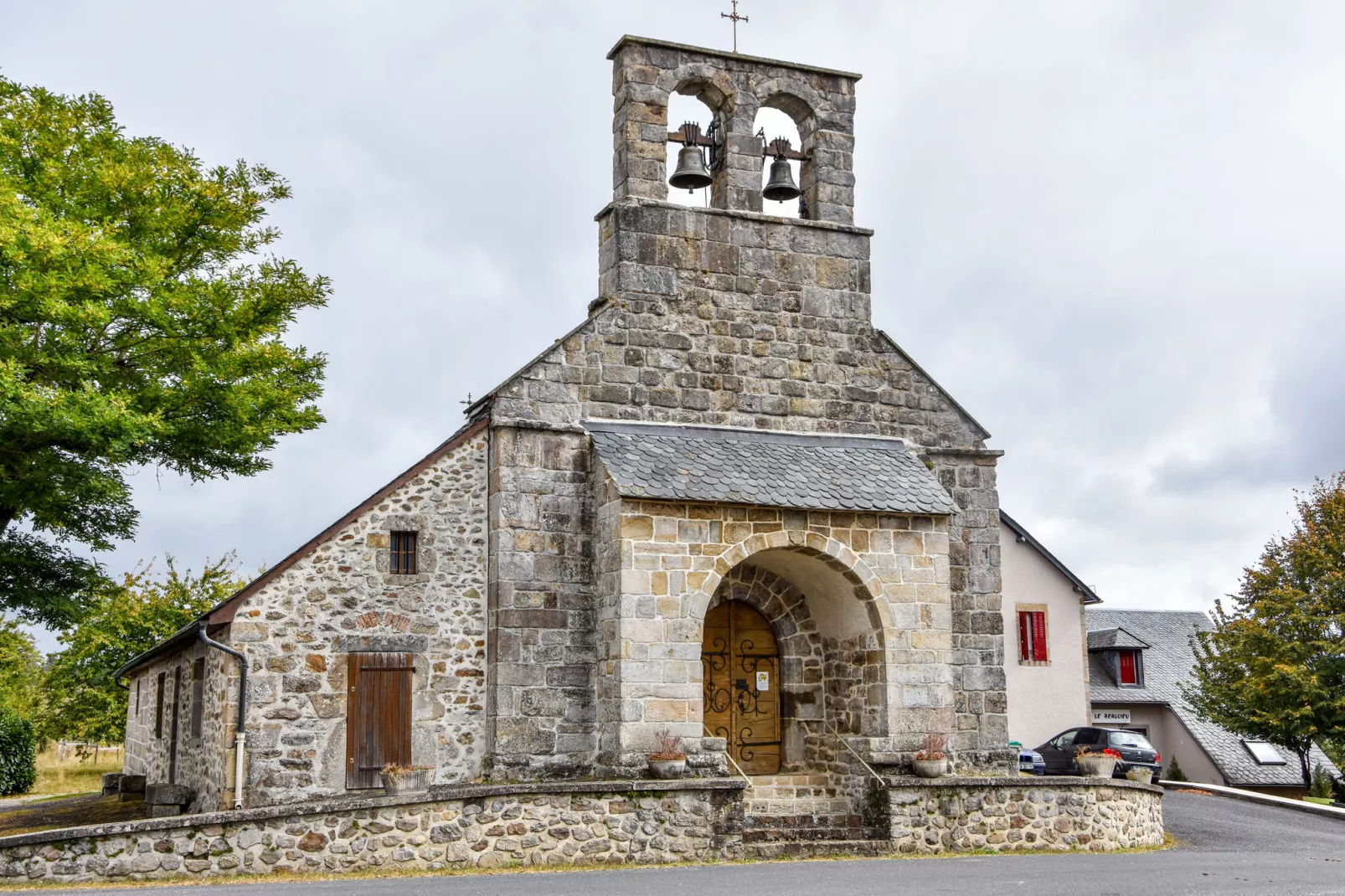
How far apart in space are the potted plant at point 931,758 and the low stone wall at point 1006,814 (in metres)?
0.15

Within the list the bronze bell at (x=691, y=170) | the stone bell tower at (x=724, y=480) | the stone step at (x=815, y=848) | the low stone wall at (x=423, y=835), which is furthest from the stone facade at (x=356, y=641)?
the bronze bell at (x=691, y=170)

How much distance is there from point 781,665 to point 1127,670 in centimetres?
2237

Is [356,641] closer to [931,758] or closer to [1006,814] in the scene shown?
[931,758]

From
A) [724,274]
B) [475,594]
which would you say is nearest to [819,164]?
[724,274]

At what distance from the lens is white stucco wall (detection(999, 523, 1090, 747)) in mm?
31344

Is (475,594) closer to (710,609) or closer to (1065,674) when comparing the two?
(710,609)

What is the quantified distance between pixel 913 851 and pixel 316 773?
6429 millimetres

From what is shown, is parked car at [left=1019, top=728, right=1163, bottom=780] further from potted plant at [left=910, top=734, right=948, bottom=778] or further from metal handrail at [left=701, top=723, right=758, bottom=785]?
metal handrail at [left=701, top=723, right=758, bottom=785]

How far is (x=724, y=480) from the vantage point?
1478 centimetres

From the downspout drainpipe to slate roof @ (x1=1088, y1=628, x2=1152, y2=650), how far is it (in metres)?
27.4

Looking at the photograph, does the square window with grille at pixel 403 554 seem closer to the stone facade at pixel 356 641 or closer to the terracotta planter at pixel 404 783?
the stone facade at pixel 356 641

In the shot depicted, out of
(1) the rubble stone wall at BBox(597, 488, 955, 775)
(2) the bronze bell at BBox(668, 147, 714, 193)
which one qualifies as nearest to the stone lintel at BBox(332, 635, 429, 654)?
(1) the rubble stone wall at BBox(597, 488, 955, 775)

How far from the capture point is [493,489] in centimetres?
1505

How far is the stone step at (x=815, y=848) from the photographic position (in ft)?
43.8
